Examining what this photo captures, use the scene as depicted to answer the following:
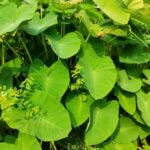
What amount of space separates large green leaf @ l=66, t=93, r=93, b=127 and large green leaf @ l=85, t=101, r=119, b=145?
0.03m

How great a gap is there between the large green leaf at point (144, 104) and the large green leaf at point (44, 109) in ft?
1.43

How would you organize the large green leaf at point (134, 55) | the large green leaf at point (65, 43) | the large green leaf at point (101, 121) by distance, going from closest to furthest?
1. the large green leaf at point (65, 43)
2. the large green leaf at point (101, 121)
3. the large green leaf at point (134, 55)

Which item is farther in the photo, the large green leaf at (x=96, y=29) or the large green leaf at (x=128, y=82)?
the large green leaf at (x=128, y=82)

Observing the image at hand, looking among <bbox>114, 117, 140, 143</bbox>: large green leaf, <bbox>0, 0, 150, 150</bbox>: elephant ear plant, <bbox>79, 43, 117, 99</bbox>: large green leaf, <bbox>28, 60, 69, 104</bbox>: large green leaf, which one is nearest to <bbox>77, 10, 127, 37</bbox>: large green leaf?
<bbox>0, 0, 150, 150</bbox>: elephant ear plant

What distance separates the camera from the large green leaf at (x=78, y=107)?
7.71 feet

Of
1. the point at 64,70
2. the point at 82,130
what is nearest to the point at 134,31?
the point at 64,70

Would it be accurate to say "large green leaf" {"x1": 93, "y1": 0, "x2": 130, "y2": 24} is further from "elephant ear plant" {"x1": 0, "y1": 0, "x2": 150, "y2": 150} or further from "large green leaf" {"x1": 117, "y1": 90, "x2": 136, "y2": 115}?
"large green leaf" {"x1": 117, "y1": 90, "x2": 136, "y2": 115}

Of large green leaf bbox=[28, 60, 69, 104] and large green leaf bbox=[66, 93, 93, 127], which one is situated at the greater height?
large green leaf bbox=[28, 60, 69, 104]

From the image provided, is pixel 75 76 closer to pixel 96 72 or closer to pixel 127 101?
pixel 96 72

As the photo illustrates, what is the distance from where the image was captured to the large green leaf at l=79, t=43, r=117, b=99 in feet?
7.46

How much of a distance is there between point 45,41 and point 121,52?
1.39 feet

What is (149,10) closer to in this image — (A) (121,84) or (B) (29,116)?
(A) (121,84)

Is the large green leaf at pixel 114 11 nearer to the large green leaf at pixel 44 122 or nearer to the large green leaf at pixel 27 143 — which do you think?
the large green leaf at pixel 44 122

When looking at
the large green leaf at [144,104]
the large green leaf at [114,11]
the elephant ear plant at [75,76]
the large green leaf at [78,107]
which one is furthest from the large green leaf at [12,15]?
the large green leaf at [144,104]
